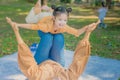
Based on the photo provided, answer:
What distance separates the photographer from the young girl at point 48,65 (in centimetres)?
420

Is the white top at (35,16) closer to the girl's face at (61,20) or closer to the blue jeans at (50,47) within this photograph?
the blue jeans at (50,47)

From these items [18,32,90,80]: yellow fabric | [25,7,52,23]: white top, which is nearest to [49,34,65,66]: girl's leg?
[18,32,90,80]: yellow fabric

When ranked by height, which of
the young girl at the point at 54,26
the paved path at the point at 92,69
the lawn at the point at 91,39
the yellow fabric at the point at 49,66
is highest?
the young girl at the point at 54,26

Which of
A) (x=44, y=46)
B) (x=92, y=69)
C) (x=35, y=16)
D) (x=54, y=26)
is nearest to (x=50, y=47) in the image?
(x=44, y=46)

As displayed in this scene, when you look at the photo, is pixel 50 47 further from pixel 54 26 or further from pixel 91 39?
pixel 91 39

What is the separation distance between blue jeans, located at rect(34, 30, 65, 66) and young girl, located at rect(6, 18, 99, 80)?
9.7 inches

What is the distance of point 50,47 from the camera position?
4730 millimetres

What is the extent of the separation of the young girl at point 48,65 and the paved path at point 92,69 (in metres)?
1.36

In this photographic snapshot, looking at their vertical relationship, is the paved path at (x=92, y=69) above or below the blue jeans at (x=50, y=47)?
below

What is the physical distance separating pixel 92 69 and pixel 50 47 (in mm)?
1827

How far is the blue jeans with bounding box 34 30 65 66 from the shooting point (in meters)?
4.69

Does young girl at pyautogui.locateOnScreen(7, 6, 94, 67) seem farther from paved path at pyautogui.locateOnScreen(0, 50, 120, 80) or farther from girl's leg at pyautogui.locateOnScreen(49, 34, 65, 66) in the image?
paved path at pyautogui.locateOnScreen(0, 50, 120, 80)

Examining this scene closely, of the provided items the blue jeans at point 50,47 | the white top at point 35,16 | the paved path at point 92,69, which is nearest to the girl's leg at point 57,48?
the blue jeans at point 50,47

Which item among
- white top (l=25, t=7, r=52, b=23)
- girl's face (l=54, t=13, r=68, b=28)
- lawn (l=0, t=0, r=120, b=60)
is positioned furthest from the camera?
lawn (l=0, t=0, r=120, b=60)
